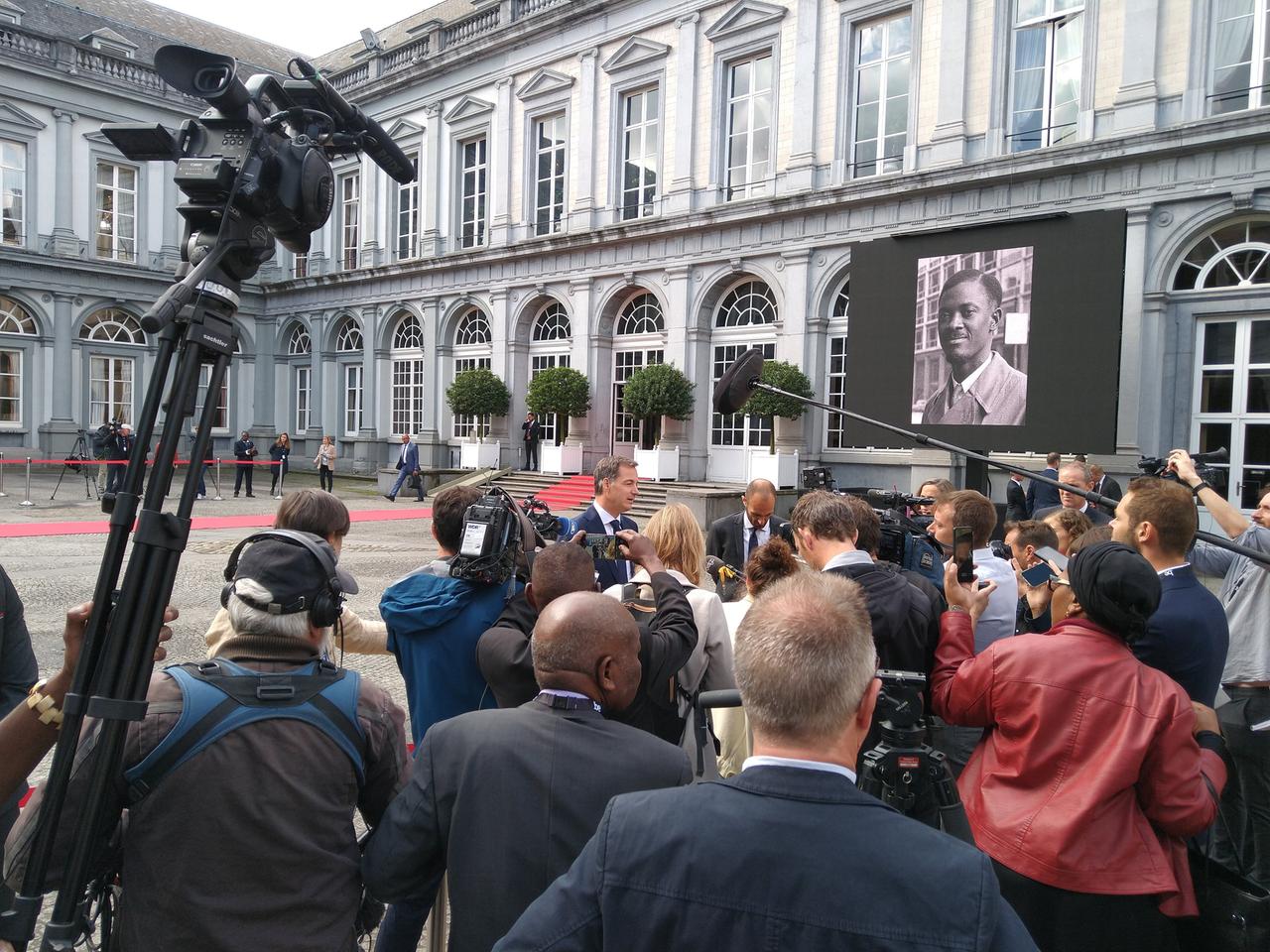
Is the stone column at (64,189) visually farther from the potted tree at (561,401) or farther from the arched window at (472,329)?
the potted tree at (561,401)

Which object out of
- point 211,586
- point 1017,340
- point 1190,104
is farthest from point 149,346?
point 1190,104

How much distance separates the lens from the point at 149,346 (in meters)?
27.2

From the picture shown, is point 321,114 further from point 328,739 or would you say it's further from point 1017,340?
point 1017,340

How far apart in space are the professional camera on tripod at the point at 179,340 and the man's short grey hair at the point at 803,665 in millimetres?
1086

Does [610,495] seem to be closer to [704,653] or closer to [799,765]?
[704,653]

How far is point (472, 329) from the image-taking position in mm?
25422

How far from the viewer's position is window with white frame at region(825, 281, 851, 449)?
17.7m

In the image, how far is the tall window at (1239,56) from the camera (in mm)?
12672

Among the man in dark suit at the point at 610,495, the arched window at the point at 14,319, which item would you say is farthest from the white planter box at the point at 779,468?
the arched window at the point at 14,319

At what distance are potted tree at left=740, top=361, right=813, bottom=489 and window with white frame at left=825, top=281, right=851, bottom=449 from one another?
0.65 m

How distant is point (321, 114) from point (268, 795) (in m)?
1.59

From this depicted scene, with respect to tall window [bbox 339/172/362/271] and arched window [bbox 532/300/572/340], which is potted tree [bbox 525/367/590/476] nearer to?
arched window [bbox 532/300/572/340]

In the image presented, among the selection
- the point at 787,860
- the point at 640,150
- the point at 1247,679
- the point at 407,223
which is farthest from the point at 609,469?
the point at 407,223

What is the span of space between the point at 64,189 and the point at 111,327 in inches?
165
